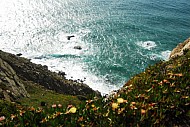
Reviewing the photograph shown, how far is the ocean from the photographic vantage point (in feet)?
237

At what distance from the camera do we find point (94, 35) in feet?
291

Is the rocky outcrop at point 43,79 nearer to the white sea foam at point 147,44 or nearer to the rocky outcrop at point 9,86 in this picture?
the rocky outcrop at point 9,86

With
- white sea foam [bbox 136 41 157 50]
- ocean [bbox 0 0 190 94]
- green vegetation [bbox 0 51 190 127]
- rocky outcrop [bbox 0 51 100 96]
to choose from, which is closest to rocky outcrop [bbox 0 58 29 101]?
rocky outcrop [bbox 0 51 100 96]

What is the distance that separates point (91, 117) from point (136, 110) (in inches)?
46.3

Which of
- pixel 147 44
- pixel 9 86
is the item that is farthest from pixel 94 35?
pixel 9 86

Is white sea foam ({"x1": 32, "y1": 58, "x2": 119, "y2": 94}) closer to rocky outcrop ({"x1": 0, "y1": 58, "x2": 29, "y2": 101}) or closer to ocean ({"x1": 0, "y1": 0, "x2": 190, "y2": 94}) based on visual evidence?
ocean ({"x1": 0, "y1": 0, "x2": 190, "y2": 94})

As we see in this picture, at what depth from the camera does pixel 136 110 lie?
703cm

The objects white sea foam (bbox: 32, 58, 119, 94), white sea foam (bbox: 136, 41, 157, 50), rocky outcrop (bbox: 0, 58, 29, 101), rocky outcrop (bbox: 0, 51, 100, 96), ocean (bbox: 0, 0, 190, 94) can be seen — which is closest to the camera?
rocky outcrop (bbox: 0, 58, 29, 101)

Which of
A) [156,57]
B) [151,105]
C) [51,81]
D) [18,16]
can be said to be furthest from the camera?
[18,16]

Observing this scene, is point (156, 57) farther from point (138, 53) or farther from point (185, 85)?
point (185, 85)

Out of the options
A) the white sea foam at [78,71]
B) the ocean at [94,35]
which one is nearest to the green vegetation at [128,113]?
the white sea foam at [78,71]

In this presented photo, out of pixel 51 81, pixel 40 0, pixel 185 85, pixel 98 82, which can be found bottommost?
pixel 98 82

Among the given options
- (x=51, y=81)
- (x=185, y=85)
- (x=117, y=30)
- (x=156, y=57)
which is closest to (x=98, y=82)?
(x=51, y=81)

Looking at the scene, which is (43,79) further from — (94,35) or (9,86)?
(94,35)
